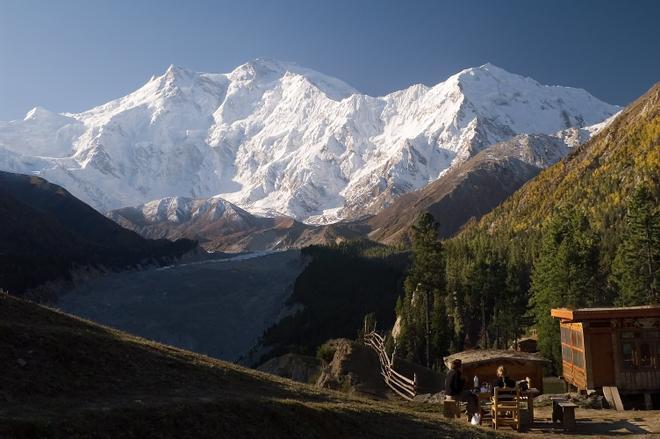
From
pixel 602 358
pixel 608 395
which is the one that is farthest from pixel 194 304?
pixel 608 395

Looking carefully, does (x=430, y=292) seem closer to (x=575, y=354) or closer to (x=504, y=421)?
(x=575, y=354)

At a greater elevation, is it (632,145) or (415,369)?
(632,145)

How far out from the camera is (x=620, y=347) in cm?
3166

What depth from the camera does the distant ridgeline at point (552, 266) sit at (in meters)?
56.0

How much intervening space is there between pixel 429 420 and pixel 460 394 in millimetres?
2845

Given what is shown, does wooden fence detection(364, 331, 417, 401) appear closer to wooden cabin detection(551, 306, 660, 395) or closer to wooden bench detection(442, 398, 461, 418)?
wooden cabin detection(551, 306, 660, 395)

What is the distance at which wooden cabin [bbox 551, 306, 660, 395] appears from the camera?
31.0 metres

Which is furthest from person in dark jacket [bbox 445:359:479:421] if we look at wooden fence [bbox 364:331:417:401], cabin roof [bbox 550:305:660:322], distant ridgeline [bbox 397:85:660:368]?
distant ridgeline [bbox 397:85:660:368]

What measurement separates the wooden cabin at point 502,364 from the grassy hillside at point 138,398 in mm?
8593

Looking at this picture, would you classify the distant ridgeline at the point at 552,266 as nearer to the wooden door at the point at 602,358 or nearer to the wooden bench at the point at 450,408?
the wooden door at the point at 602,358

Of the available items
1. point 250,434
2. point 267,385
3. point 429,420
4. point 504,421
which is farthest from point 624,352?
point 250,434

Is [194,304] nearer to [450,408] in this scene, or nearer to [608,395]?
[608,395]

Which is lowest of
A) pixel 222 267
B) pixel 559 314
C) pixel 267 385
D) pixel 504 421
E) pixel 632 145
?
pixel 504 421

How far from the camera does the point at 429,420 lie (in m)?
20.9
